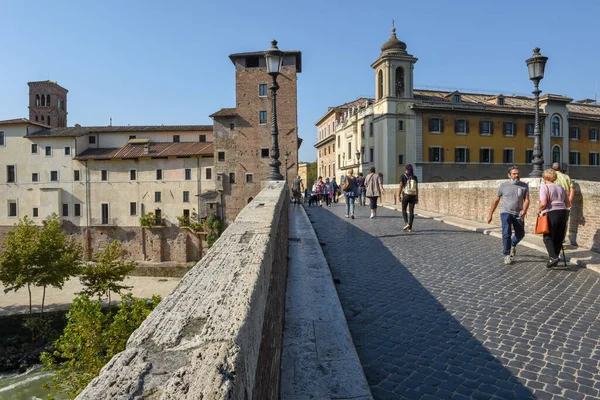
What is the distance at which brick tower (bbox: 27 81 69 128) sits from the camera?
67.8m

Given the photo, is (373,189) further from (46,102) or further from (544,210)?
A: (46,102)

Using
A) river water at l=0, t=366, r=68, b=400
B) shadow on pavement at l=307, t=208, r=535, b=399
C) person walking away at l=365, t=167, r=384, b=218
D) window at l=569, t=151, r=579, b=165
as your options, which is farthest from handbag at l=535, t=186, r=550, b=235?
window at l=569, t=151, r=579, b=165

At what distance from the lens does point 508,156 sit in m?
45.2

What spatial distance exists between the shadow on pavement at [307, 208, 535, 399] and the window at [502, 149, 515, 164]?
145 feet

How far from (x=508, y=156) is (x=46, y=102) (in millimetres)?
70648

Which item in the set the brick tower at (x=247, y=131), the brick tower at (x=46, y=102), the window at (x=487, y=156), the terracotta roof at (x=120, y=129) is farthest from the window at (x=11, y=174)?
the window at (x=487, y=156)

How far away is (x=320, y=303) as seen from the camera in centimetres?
424

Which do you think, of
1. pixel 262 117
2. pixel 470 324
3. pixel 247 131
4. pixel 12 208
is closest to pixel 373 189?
pixel 470 324

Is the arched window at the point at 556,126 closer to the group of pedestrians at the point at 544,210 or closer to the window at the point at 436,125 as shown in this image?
the window at the point at 436,125

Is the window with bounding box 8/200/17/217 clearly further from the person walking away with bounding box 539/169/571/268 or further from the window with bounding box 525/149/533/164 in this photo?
the window with bounding box 525/149/533/164

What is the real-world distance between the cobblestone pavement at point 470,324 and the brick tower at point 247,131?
36.8m

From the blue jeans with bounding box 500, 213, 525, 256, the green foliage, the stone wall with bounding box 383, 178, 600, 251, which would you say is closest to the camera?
the blue jeans with bounding box 500, 213, 525, 256

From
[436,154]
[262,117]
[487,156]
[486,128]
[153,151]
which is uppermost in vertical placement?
[262,117]

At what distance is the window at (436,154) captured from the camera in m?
42.6
